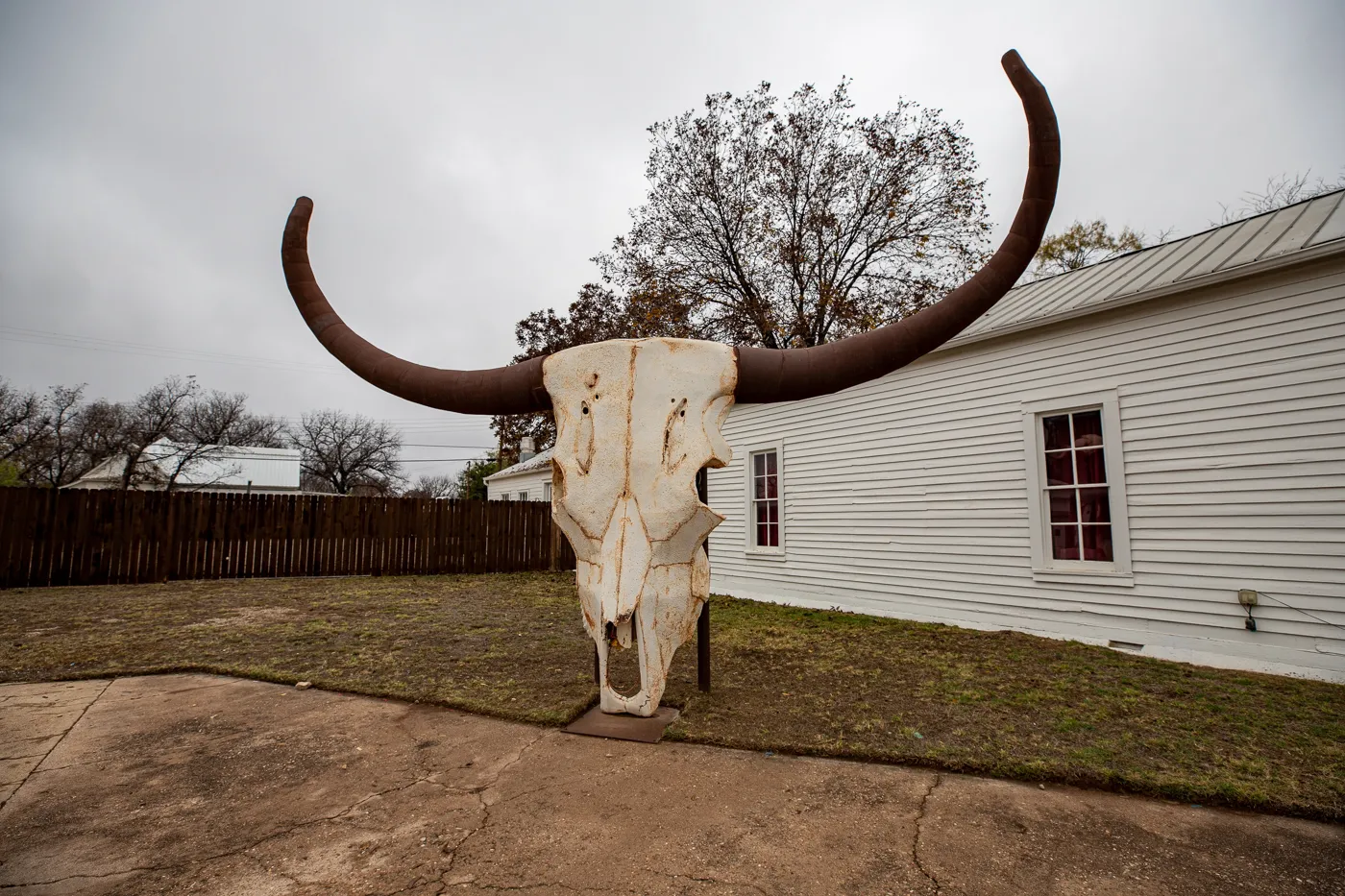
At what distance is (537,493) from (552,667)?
17.8m

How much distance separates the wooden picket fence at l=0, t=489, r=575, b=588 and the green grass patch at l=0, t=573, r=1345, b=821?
8.57ft

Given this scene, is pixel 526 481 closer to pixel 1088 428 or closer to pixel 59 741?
pixel 1088 428

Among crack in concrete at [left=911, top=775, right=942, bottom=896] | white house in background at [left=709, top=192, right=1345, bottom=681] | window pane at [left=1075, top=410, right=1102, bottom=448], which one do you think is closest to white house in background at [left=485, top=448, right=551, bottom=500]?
white house in background at [left=709, top=192, right=1345, bottom=681]

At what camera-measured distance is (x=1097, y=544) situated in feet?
21.8

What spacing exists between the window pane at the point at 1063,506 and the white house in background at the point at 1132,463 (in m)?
0.02

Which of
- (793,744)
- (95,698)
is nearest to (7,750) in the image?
(95,698)

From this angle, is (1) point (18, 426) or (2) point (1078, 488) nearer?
(2) point (1078, 488)

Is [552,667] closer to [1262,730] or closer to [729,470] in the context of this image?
[1262,730]

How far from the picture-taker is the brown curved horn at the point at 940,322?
2.86m

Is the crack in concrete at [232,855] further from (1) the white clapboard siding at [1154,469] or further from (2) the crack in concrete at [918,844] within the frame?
(1) the white clapboard siding at [1154,469]

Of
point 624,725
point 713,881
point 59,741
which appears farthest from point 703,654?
point 59,741

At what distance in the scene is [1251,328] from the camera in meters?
5.73

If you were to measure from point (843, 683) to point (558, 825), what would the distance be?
281cm

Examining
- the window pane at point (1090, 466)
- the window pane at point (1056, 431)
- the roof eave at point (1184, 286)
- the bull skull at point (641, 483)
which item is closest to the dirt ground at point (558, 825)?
the bull skull at point (641, 483)
